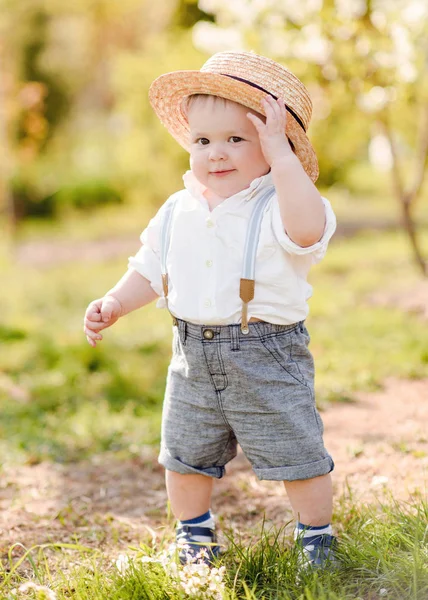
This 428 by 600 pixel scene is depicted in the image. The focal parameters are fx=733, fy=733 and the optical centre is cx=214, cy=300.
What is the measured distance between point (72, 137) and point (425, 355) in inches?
532

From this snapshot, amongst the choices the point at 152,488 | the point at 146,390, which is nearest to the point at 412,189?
the point at 146,390

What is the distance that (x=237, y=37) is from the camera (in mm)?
5949

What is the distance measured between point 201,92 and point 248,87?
18cm

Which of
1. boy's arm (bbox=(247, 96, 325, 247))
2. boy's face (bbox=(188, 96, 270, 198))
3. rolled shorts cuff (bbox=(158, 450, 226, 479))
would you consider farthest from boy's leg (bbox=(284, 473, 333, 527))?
boy's face (bbox=(188, 96, 270, 198))

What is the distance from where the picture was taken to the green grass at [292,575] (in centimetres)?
186

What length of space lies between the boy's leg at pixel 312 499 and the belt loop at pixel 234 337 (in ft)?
1.45

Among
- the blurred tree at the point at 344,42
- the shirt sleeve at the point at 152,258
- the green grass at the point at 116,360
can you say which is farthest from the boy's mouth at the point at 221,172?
the blurred tree at the point at 344,42

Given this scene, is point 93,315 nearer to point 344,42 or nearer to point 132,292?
point 132,292

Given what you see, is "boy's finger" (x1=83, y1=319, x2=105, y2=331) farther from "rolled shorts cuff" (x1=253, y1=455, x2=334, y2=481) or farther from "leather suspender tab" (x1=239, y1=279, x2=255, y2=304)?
"rolled shorts cuff" (x1=253, y1=455, x2=334, y2=481)

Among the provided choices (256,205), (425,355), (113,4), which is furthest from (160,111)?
(113,4)

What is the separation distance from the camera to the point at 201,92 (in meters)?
2.08

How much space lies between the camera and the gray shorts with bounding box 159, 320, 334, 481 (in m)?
2.10

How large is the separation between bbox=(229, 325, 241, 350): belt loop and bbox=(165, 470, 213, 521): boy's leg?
490mm

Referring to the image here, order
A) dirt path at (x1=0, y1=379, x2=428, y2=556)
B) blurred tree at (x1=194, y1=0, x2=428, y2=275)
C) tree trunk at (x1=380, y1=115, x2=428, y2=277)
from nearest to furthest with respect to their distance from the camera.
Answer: dirt path at (x1=0, y1=379, x2=428, y2=556) < blurred tree at (x1=194, y1=0, x2=428, y2=275) < tree trunk at (x1=380, y1=115, x2=428, y2=277)
